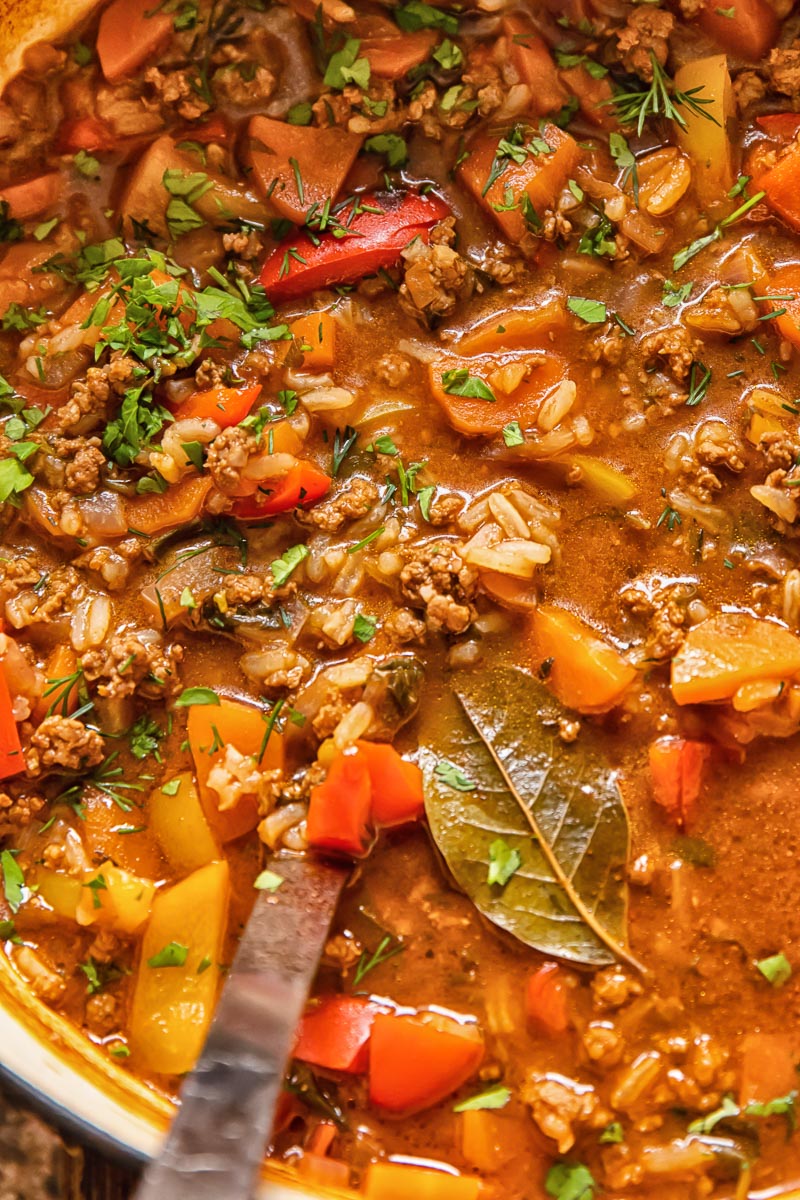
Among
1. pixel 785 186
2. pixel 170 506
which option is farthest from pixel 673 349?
pixel 170 506


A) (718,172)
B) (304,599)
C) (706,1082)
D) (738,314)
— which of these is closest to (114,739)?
(304,599)

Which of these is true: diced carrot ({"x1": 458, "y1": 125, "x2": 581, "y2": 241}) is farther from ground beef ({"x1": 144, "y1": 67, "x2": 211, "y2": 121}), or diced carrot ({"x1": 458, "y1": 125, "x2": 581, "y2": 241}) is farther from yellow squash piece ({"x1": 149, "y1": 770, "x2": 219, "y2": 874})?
yellow squash piece ({"x1": 149, "y1": 770, "x2": 219, "y2": 874})

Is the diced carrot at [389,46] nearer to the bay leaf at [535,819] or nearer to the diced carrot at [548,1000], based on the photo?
the bay leaf at [535,819]

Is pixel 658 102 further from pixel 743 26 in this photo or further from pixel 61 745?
pixel 61 745

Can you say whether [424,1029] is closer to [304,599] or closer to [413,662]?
[413,662]

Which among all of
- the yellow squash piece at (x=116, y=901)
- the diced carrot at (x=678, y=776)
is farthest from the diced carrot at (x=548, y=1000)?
the yellow squash piece at (x=116, y=901)

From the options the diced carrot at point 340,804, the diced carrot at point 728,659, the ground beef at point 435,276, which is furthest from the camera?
the ground beef at point 435,276
